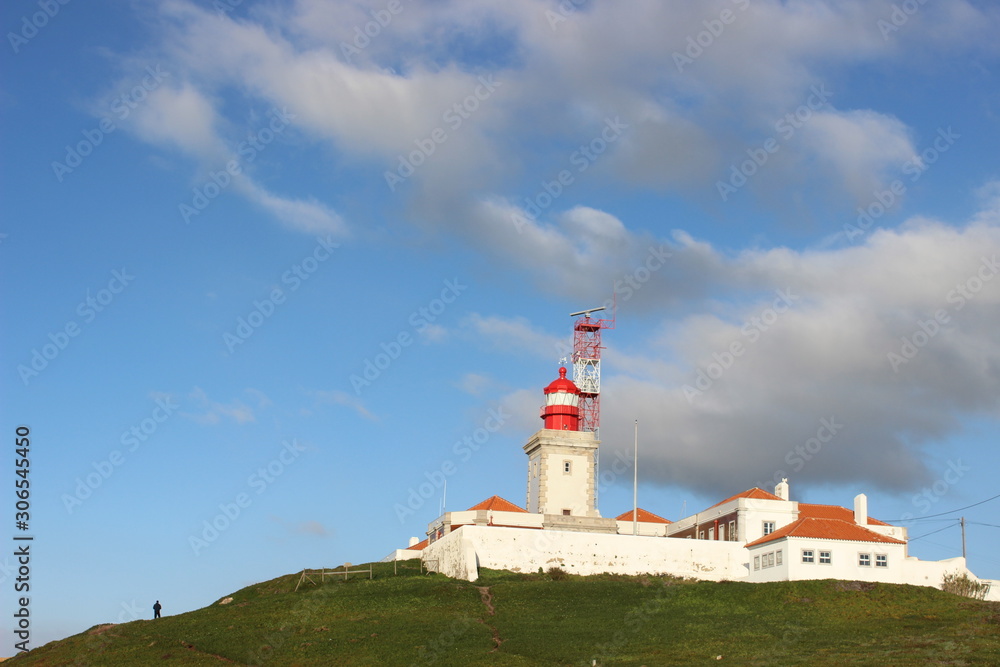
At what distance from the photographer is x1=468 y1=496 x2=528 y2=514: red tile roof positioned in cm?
7569

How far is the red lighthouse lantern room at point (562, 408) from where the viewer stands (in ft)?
261

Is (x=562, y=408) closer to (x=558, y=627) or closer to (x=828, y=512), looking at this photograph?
(x=828, y=512)

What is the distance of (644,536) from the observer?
222 ft

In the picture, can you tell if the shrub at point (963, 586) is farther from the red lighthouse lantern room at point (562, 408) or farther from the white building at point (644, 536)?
the red lighthouse lantern room at point (562, 408)

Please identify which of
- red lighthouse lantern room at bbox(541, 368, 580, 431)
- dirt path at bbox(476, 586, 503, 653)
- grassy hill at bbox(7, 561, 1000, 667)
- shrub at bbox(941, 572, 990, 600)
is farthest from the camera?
red lighthouse lantern room at bbox(541, 368, 580, 431)

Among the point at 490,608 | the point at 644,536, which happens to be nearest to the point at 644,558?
the point at 644,536

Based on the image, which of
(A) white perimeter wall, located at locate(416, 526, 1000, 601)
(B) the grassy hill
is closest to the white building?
(A) white perimeter wall, located at locate(416, 526, 1000, 601)

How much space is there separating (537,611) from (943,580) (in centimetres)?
2450

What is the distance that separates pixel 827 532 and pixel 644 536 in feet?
38.0

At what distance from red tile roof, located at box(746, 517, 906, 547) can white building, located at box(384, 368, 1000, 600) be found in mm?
76

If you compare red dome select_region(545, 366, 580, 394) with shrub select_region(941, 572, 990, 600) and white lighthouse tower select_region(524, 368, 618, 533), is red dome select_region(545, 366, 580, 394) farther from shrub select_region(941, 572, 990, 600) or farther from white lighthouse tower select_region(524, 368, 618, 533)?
shrub select_region(941, 572, 990, 600)

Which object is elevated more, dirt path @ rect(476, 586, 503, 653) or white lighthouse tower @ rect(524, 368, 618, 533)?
white lighthouse tower @ rect(524, 368, 618, 533)

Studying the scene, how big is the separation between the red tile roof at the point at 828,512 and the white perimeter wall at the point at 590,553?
7418mm

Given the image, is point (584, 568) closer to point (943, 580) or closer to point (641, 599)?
point (641, 599)
